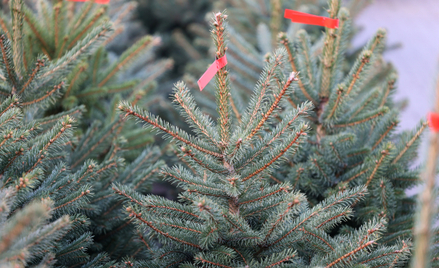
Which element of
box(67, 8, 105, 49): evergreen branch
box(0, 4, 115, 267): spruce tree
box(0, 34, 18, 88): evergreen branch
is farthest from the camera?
box(67, 8, 105, 49): evergreen branch

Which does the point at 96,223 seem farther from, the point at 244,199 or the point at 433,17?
the point at 433,17

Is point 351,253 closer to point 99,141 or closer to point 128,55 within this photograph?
point 99,141

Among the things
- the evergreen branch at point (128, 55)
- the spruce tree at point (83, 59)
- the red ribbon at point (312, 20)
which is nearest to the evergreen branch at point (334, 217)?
the red ribbon at point (312, 20)

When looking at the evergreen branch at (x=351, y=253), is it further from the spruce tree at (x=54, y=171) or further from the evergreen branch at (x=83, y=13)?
the evergreen branch at (x=83, y=13)

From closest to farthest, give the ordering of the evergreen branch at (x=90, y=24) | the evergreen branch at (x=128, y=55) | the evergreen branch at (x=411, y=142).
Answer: the evergreen branch at (x=411, y=142) < the evergreen branch at (x=90, y=24) < the evergreen branch at (x=128, y=55)

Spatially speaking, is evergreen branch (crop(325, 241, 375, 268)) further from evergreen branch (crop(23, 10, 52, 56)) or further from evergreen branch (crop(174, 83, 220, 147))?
evergreen branch (crop(23, 10, 52, 56))

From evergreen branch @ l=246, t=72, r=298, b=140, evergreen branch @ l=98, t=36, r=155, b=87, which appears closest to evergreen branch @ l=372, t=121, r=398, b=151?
evergreen branch @ l=246, t=72, r=298, b=140

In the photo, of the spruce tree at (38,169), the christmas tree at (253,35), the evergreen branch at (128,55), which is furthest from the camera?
the christmas tree at (253,35)

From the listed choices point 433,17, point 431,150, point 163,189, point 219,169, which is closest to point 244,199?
point 219,169
